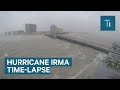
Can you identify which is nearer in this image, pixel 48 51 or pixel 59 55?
pixel 59 55

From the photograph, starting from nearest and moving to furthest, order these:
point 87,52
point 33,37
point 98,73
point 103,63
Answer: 1. point 98,73
2. point 103,63
3. point 87,52
4. point 33,37

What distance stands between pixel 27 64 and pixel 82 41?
2414mm

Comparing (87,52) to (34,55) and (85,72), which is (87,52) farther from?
(34,55)

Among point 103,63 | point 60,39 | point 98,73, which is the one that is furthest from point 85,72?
point 60,39

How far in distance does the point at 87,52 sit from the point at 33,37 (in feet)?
5.25
